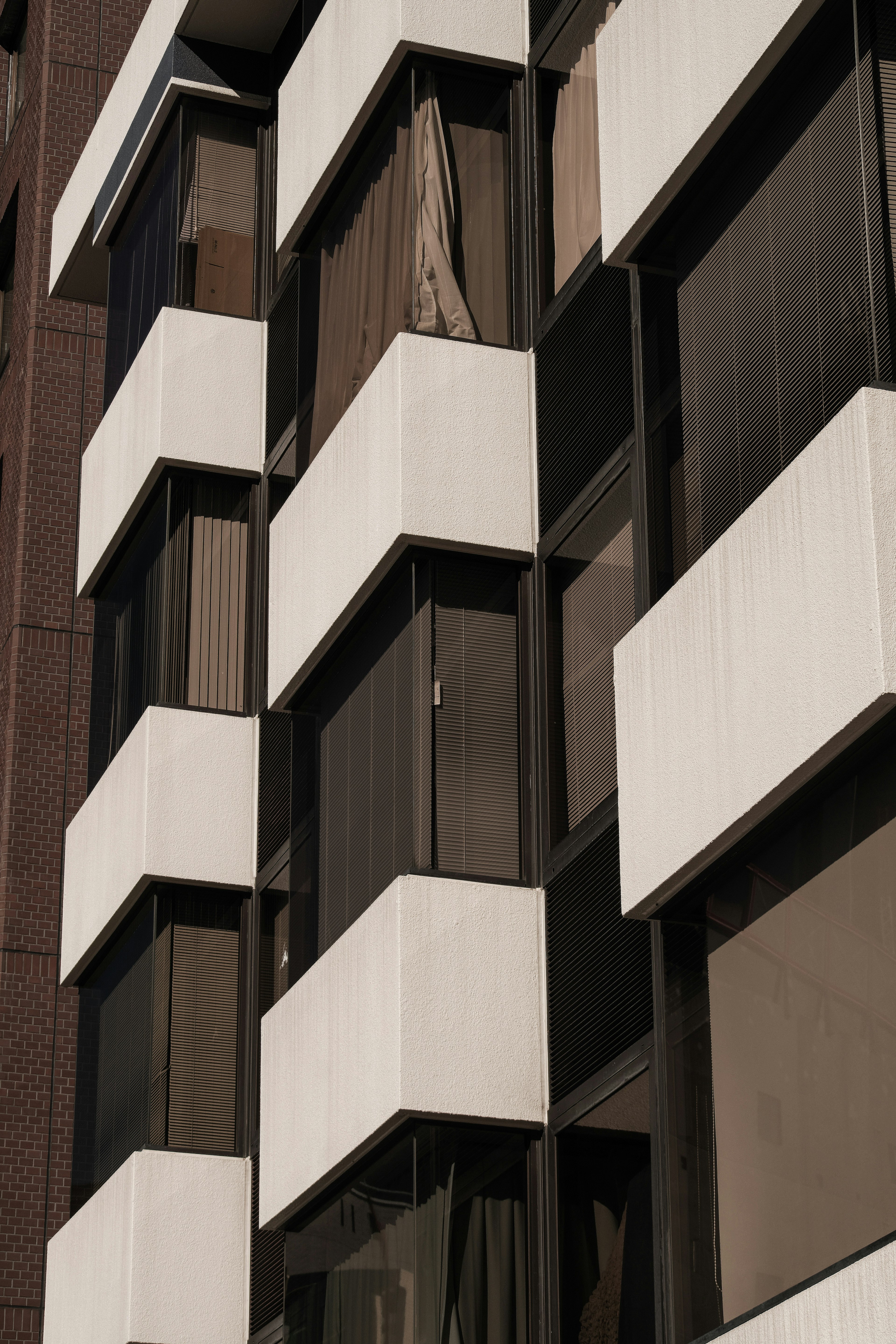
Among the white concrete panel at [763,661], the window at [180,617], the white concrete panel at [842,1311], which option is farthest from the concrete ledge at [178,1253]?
the white concrete panel at [842,1311]

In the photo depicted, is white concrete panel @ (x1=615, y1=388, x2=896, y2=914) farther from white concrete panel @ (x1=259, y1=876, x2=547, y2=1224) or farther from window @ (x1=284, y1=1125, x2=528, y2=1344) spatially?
window @ (x1=284, y1=1125, x2=528, y2=1344)

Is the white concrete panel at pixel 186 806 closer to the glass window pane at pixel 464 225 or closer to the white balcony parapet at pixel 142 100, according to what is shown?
the glass window pane at pixel 464 225

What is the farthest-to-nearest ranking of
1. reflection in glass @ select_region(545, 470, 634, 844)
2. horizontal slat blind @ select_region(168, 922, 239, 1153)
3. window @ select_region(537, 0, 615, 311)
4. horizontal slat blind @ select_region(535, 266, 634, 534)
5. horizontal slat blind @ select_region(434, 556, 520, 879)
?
horizontal slat blind @ select_region(168, 922, 239, 1153)
window @ select_region(537, 0, 615, 311)
horizontal slat blind @ select_region(434, 556, 520, 879)
horizontal slat blind @ select_region(535, 266, 634, 534)
reflection in glass @ select_region(545, 470, 634, 844)

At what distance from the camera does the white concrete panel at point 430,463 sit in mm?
14797

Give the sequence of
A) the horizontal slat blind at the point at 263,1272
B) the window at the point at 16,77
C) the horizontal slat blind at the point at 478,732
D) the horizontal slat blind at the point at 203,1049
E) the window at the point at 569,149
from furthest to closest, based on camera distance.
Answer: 1. the window at the point at 16,77
2. the horizontal slat blind at the point at 203,1049
3. the horizontal slat blind at the point at 263,1272
4. the window at the point at 569,149
5. the horizontal slat blind at the point at 478,732

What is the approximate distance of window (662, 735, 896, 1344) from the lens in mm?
9453

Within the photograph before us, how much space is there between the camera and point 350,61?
17328 mm

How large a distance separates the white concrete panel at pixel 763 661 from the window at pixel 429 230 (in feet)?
14.6

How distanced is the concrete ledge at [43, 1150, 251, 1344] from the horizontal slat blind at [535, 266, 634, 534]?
631 centimetres

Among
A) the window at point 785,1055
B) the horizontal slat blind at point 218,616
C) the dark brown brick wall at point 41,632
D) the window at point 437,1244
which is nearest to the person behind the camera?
the window at point 785,1055

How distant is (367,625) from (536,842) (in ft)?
8.50

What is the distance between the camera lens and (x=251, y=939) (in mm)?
18531

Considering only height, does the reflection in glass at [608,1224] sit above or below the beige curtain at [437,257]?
below

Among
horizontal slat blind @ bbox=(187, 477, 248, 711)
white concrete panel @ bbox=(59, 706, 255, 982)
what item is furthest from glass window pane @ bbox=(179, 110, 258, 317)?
white concrete panel @ bbox=(59, 706, 255, 982)
